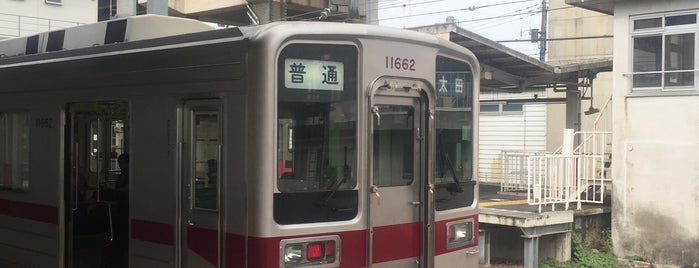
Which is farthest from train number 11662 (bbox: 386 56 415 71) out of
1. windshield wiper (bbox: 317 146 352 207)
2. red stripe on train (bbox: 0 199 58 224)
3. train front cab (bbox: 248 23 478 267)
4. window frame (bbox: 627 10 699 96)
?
window frame (bbox: 627 10 699 96)

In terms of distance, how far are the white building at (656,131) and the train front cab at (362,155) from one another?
6.59m

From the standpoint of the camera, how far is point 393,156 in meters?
5.10

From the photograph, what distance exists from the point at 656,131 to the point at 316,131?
8.27m

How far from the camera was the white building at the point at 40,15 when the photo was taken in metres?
29.0

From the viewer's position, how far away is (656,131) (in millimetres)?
10992

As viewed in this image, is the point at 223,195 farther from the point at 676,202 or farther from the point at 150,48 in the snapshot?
the point at 676,202

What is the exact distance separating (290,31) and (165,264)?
2.01 meters

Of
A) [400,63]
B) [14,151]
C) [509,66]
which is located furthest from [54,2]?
[400,63]

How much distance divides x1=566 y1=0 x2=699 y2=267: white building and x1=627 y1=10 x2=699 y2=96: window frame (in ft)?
0.05

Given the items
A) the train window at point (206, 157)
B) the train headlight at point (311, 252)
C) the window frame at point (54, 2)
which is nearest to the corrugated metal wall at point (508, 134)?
the train headlight at point (311, 252)

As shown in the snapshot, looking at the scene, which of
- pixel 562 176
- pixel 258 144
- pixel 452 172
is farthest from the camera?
pixel 562 176

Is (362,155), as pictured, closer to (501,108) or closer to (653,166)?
(653,166)

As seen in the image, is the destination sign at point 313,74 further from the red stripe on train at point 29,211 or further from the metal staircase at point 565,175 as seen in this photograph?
the metal staircase at point 565,175

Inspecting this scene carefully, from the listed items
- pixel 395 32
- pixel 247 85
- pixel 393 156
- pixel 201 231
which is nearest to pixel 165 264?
pixel 201 231
